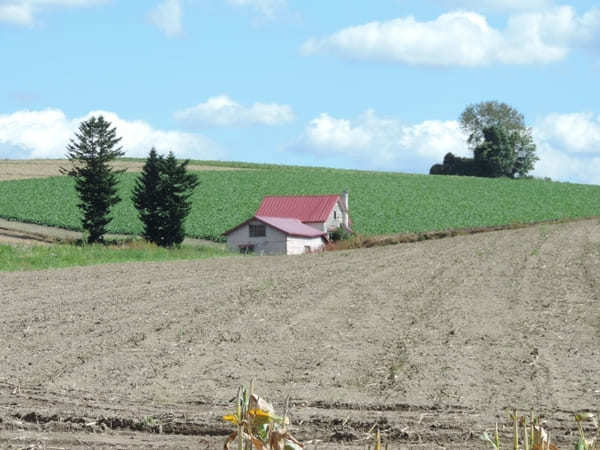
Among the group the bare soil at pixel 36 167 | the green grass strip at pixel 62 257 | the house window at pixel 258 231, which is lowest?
the green grass strip at pixel 62 257

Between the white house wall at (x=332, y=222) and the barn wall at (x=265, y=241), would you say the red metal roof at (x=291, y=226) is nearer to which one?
the barn wall at (x=265, y=241)

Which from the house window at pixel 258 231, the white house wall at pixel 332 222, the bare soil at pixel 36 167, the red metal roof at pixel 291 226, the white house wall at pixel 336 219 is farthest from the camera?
the bare soil at pixel 36 167

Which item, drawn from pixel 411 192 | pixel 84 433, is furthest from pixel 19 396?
pixel 411 192

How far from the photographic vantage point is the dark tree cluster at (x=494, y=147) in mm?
111438

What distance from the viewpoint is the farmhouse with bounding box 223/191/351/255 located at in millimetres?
54969

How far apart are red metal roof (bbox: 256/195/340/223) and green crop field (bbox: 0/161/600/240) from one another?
429cm

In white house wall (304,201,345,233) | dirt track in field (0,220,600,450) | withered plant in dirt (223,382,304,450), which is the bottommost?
dirt track in field (0,220,600,450)

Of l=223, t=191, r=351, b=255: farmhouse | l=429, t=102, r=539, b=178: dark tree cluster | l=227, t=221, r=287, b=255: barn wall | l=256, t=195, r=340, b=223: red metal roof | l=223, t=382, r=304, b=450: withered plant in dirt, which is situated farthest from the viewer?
l=429, t=102, r=539, b=178: dark tree cluster

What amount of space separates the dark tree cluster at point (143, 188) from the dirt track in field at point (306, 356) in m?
33.2

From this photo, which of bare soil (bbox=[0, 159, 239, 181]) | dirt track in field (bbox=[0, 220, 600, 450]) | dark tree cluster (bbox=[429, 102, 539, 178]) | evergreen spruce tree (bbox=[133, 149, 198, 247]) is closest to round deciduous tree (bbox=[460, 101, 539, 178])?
dark tree cluster (bbox=[429, 102, 539, 178])

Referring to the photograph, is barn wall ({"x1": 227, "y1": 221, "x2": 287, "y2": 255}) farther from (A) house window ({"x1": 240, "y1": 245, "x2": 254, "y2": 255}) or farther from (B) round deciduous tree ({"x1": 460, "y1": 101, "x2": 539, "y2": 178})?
(B) round deciduous tree ({"x1": 460, "y1": 101, "x2": 539, "y2": 178})

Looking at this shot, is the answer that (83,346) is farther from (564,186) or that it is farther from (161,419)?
(564,186)

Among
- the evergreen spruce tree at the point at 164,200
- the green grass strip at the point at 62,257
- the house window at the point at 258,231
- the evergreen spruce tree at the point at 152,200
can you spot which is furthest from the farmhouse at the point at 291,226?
the green grass strip at the point at 62,257

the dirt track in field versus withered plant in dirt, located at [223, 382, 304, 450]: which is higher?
withered plant in dirt, located at [223, 382, 304, 450]
